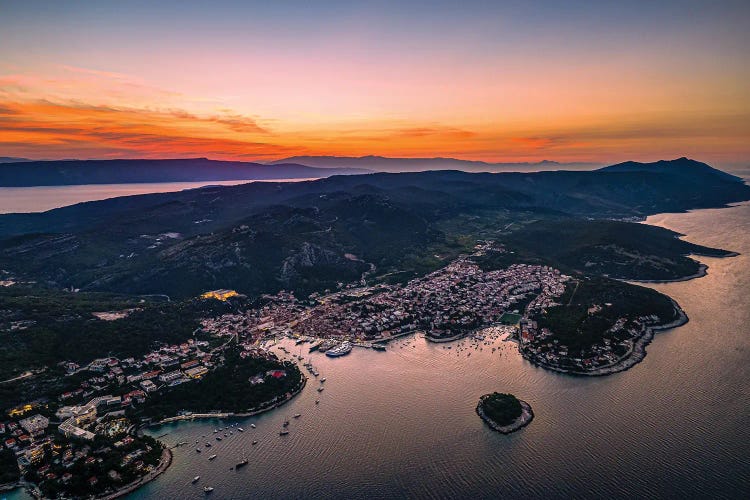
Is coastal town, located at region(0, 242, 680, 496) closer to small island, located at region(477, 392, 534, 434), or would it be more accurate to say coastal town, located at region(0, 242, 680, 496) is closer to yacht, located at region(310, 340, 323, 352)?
yacht, located at region(310, 340, 323, 352)

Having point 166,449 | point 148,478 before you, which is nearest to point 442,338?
point 166,449

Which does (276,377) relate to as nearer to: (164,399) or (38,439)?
(164,399)

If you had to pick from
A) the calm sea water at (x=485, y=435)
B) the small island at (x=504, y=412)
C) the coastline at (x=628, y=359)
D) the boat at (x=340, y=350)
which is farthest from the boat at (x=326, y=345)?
the coastline at (x=628, y=359)

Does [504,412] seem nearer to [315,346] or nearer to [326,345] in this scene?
[326,345]

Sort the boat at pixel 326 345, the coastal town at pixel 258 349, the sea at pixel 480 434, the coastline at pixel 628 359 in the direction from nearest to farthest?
the sea at pixel 480 434
the coastal town at pixel 258 349
the coastline at pixel 628 359
the boat at pixel 326 345

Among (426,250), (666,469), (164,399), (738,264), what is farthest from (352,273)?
(738,264)

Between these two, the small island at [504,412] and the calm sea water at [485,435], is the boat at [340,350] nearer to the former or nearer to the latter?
the calm sea water at [485,435]
